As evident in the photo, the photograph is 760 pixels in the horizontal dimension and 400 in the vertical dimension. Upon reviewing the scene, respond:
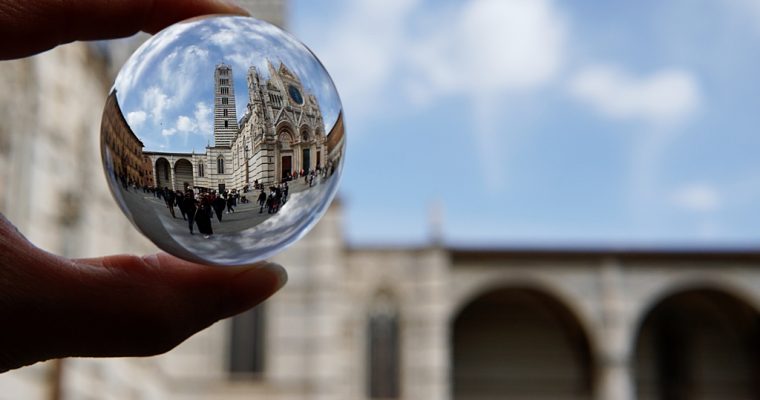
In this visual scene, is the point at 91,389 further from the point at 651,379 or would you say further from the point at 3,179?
the point at 651,379

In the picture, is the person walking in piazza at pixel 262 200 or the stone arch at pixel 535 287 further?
the stone arch at pixel 535 287

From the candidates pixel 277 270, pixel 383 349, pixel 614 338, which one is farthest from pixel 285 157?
pixel 614 338

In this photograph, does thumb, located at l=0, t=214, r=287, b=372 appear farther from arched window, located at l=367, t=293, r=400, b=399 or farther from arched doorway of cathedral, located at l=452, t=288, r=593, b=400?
arched doorway of cathedral, located at l=452, t=288, r=593, b=400

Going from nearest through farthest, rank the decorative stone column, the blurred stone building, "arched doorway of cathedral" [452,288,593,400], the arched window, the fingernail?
the fingernail
the blurred stone building
the arched window
the decorative stone column
"arched doorway of cathedral" [452,288,593,400]

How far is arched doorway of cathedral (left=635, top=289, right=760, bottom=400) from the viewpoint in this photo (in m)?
18.8

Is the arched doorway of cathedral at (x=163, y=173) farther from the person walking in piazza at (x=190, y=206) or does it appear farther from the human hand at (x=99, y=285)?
the human hand at (x=99, y=285)

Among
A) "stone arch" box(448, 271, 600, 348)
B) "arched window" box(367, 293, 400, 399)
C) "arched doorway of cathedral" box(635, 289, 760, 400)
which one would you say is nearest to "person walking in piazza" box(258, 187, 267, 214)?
"arched window" box(367, 293, 400, 399)

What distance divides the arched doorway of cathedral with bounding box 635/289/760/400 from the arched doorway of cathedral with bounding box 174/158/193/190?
704 inches

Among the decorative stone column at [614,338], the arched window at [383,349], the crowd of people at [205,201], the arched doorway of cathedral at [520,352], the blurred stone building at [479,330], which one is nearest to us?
the crowd of people at [205,201]

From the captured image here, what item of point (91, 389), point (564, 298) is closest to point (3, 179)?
point (91, 389)

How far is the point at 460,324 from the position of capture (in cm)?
1927

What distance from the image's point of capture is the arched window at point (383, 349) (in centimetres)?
1717

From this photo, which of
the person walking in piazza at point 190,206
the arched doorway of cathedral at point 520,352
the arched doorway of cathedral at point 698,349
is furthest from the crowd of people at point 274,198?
the arched doorway of cathedral at point 698,349

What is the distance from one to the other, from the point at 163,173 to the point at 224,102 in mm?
159
